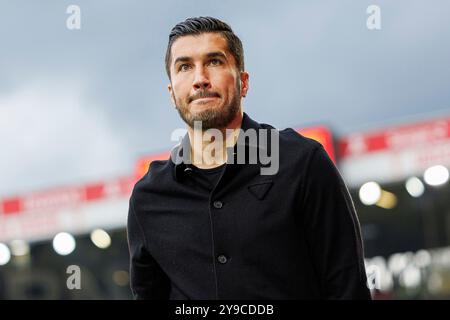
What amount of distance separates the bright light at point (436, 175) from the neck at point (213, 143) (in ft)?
34.7

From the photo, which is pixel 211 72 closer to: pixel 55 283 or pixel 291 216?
pixel 291 216

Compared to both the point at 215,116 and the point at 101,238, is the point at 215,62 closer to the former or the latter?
the point at 215,116

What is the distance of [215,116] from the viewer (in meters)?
1.86

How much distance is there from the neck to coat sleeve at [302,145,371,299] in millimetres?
217

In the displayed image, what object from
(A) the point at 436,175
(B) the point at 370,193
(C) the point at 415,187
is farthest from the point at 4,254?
(A) the point at 436,175

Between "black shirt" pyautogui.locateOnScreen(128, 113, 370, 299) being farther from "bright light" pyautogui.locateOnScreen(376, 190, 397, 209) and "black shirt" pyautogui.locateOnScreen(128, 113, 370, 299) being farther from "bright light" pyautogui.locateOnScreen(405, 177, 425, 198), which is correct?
"bright light" pyautogui.locateOnScreen(376, 190, 397, 209)

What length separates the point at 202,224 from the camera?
1874 millimetres

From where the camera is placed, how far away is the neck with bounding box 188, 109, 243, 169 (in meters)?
1.91

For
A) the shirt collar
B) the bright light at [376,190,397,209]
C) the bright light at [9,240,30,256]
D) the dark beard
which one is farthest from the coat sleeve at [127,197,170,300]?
the bright light at [9,240,30,256]

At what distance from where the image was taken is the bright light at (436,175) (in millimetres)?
12266

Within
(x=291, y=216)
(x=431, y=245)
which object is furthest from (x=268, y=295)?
(x=431, y=245)

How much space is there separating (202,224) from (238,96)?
13.0 inches

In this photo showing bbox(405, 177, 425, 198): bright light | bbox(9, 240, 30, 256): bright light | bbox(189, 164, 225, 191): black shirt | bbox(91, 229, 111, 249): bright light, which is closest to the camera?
bbox(189, 164, 225, 191): black shirt

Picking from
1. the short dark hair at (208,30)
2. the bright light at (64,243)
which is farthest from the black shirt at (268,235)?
the bright light at (64,243)
